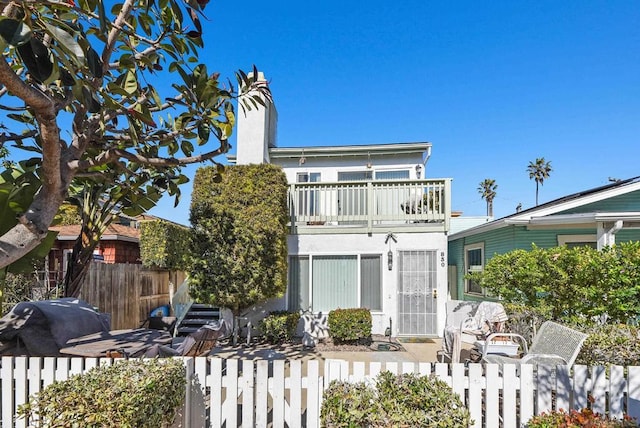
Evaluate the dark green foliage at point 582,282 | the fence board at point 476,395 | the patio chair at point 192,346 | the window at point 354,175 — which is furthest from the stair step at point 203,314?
the fence board at point 476,395

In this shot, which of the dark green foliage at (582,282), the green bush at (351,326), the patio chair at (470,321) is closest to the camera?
the dark green foliage at (582,282)

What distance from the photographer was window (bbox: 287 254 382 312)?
9.77m

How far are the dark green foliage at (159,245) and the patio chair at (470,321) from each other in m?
8.29

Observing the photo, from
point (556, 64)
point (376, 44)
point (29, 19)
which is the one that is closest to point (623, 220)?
point (556, 64)

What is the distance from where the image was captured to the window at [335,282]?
32.0 feet

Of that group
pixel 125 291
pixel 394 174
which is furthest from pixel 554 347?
pixel 125 291

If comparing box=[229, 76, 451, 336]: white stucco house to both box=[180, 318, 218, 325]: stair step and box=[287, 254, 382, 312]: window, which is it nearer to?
box=[287, 254, 382, 312]: window

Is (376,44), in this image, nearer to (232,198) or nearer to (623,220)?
(232,198)

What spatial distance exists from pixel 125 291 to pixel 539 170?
51.0 meters

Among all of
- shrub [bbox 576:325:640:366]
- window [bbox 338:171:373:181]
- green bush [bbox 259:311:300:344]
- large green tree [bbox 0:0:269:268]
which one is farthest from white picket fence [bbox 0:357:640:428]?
window [bbox 338:171:373:181]

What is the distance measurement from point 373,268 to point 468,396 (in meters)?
6.54

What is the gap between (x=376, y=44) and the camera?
10656 millimetres

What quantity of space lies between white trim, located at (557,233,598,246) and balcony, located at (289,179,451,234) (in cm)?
322

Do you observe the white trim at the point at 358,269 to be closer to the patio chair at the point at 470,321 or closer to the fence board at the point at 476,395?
the patio chair at the point at 470,321
